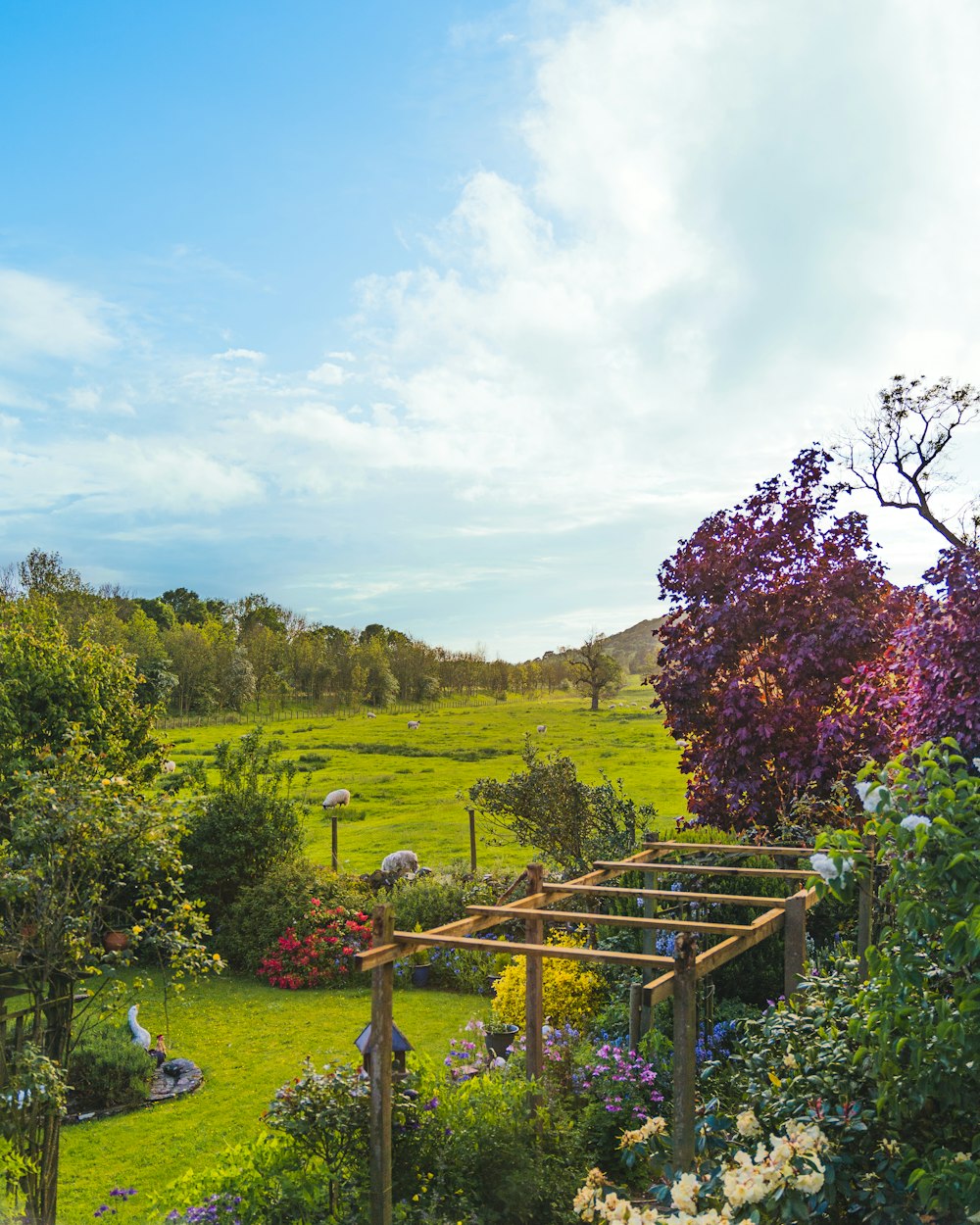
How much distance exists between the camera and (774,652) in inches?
385

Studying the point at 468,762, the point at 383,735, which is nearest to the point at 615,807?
the point at 468,762

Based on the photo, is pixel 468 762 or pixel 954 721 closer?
pixel 954 721

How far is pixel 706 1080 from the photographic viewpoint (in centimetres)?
581

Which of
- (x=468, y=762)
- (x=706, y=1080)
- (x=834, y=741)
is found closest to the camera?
(x=706, y=1080)

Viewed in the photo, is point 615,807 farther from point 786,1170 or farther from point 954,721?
point 786,1170

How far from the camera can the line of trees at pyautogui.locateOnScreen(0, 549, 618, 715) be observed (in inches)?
1486

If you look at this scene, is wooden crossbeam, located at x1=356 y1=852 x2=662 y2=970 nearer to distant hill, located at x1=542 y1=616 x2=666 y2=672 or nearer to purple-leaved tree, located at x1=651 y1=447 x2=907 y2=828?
purple-leaved tree, located at x1=651 y1=447 x2=907 y2=828

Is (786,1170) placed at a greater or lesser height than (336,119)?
lesser

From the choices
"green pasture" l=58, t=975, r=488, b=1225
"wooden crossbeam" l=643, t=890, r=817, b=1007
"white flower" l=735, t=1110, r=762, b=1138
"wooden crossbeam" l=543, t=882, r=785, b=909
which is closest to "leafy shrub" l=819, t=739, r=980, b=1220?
"white flower" l=735, t=1110, r=762, b=1138

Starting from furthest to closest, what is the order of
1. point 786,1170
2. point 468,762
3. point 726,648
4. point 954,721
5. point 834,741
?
1. point 468,762
2. point 726,648
3. point 834,741
4. point 954,721
5. point 786,1170

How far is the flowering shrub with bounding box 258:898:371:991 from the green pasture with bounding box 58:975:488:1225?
9.7 inches

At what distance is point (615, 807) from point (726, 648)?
214 cm

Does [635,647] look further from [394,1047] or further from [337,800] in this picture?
[394,1047]

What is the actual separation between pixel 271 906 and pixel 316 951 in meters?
0.92
